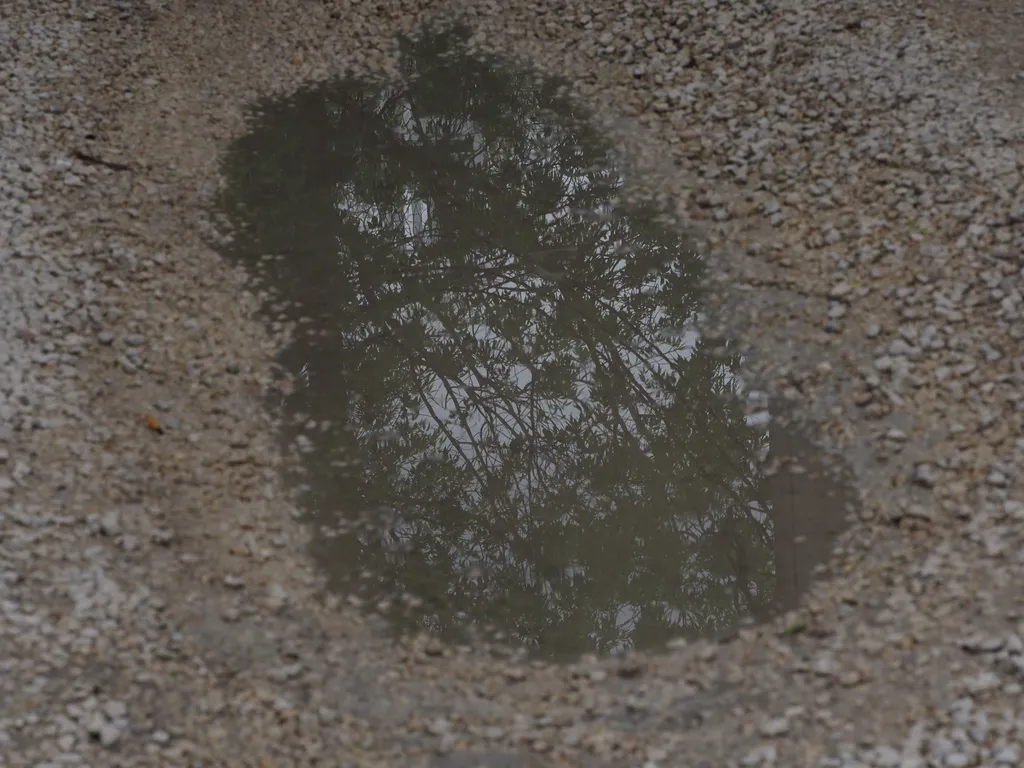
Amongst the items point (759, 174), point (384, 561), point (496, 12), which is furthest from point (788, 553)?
point (496, 12)

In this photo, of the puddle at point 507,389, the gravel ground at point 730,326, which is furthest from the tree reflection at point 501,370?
the gravel ground at point 730,326

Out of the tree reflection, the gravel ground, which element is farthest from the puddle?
the gravel ground

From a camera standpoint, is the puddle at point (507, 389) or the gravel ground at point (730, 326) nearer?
the gravel ground at point (730, 326)

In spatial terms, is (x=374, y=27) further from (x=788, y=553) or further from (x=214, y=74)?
(x=788, y=553)

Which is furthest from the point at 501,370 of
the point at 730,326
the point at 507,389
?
the point at 730,326

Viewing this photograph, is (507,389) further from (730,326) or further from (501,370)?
(730,326)

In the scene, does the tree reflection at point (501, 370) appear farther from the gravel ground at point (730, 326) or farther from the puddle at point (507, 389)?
the gravel ground at point (730, 326)
